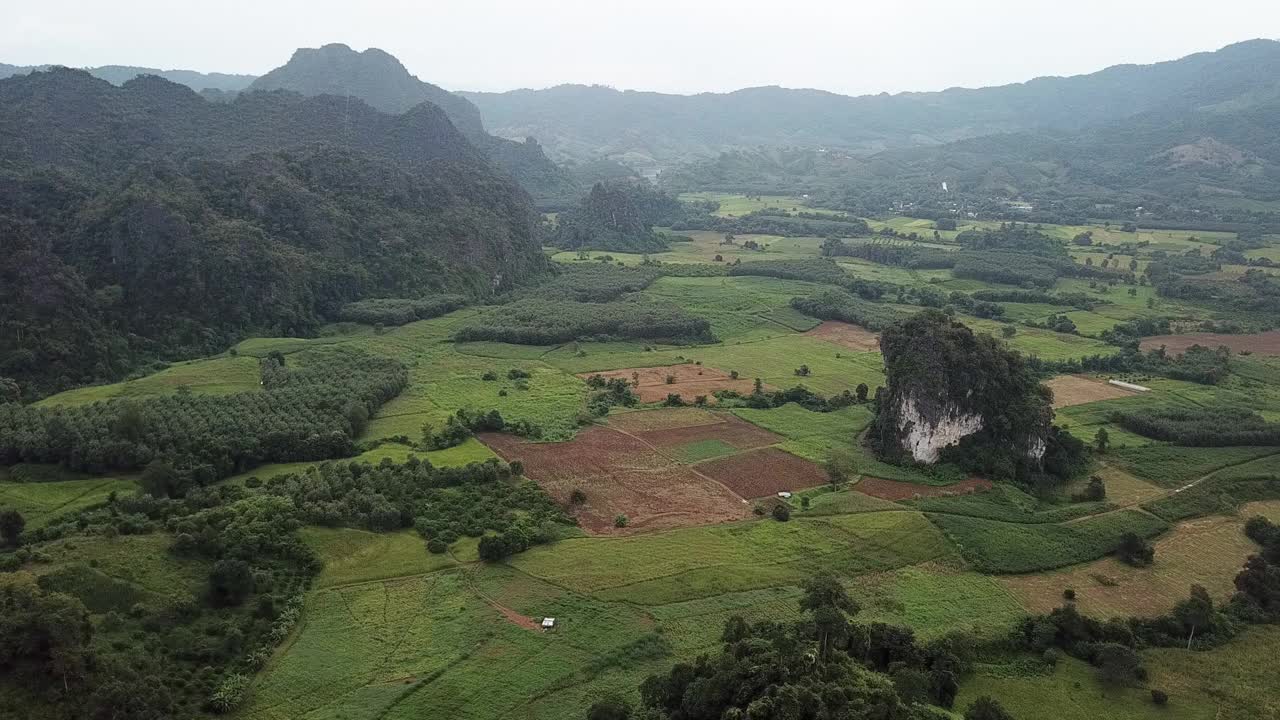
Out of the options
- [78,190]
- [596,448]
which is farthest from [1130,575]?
[78,190]

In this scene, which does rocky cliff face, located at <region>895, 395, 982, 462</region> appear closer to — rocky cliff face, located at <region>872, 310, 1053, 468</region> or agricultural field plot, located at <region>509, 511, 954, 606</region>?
rocky cliff face, located at <region>872, 310, 1053, 468</region>

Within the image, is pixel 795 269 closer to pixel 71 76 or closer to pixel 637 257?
pixel 637 257

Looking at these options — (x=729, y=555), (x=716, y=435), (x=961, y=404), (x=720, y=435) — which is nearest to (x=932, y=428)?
(x=961, y=404)

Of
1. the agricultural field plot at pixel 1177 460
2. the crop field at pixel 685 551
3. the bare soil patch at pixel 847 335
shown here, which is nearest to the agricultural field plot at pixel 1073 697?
the crop field at pixel 685 551

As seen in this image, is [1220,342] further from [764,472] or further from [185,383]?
[185,383]

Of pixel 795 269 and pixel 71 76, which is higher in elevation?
pixel 71 76

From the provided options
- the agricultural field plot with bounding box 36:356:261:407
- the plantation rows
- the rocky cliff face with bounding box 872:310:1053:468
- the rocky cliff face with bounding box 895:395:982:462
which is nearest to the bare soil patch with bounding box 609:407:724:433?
the rocky cliff face with bounding box 872:310:1053:468

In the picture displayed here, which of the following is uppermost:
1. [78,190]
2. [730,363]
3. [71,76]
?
[71,76]
